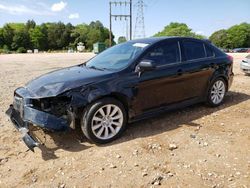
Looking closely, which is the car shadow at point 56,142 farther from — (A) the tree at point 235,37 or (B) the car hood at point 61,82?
(A) the tree at point 235,37

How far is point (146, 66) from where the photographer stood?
470cm

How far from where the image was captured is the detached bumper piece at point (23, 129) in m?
3.96

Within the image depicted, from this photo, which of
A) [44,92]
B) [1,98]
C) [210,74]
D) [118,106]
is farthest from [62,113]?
[1,98]

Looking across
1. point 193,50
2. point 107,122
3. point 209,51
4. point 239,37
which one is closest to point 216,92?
point 209,51

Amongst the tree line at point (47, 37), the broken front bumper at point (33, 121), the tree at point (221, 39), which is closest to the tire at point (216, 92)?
the broken front bumper at point (33, 121)

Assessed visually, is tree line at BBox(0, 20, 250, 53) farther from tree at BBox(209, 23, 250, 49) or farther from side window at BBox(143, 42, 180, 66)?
Result: side window at BBox(143, 42, 180, 66)

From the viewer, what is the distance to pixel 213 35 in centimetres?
10394

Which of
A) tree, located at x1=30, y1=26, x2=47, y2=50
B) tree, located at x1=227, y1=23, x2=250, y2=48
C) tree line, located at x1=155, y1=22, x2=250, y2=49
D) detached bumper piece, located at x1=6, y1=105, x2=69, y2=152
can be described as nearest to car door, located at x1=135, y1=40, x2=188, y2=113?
detached bumper piece, located at x1=6, y1=105, x2=69, y2=152

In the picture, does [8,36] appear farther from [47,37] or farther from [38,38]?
[47,37]

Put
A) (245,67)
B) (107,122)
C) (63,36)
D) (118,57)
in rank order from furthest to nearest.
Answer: (63,36) < (245,67) < (118,57) < (107,122)

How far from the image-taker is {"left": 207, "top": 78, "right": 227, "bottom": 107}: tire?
20.4ft

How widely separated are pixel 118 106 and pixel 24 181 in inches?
70.1

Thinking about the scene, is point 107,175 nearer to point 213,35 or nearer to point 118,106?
point 118,106

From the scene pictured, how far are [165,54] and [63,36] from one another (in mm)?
104282
